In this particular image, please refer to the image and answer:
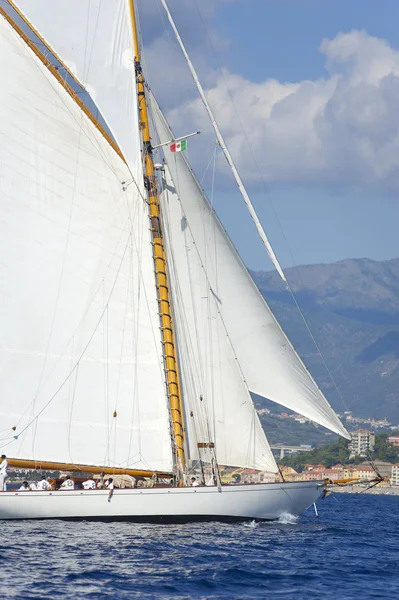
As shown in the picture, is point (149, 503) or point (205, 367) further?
point (205, 367)

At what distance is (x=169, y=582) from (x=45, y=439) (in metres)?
14.6

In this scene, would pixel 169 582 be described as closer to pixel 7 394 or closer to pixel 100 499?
pixel 100 499

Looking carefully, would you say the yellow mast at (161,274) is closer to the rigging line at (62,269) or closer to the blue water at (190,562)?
the rigging line at (62,269)

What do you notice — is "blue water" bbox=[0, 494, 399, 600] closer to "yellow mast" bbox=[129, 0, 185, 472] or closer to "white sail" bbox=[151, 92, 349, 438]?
"yellow mast" bbox=[129, 0, 185, 472]

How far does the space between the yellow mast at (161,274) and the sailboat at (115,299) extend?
0.22ft

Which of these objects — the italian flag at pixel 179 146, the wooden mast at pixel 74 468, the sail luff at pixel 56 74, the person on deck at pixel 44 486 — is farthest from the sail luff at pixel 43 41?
the person on deck at pixel 44 486

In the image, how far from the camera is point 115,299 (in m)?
45.8

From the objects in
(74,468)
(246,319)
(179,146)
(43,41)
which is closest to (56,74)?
(43,41)

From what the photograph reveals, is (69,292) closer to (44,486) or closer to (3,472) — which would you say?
(3,472)

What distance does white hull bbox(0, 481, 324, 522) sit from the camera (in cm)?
4253

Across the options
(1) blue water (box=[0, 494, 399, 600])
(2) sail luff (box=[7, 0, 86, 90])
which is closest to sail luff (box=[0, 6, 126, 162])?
(2) sail luff (box=[7, 0, 86, 90])

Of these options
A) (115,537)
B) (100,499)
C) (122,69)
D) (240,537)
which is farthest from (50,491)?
A: (122,69)

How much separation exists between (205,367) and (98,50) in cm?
1411

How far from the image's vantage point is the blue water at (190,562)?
30.3m
